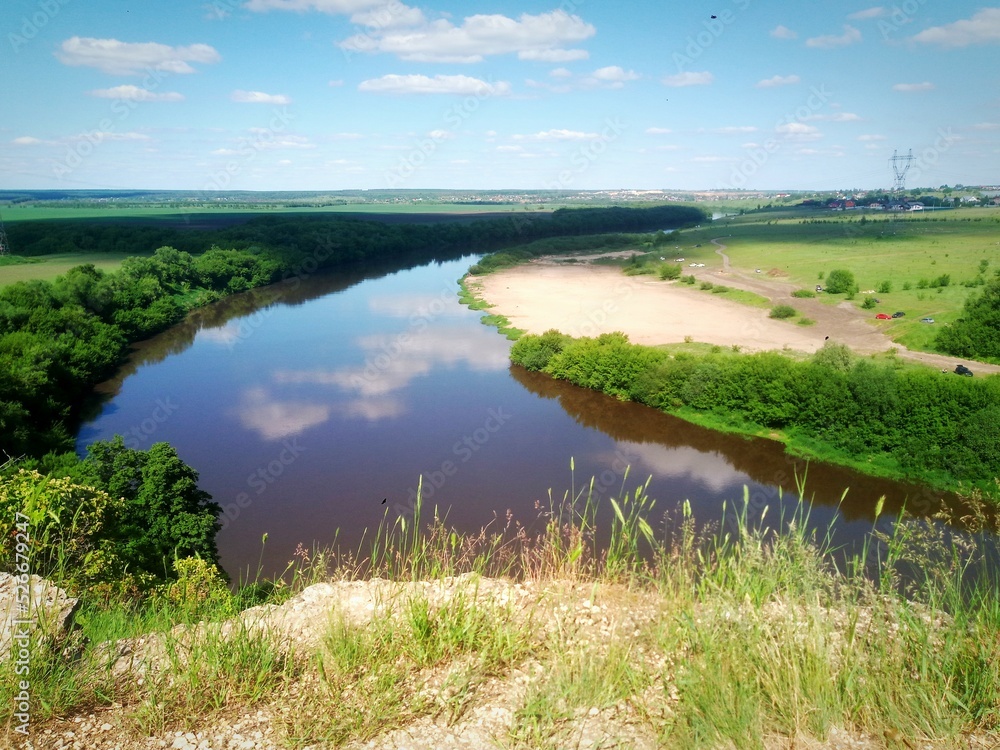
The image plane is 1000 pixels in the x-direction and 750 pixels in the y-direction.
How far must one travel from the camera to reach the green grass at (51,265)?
47031 mm

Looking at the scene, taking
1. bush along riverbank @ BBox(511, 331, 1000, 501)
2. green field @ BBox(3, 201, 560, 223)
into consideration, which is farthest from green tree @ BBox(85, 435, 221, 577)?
green field @ BBox(3, 201, 560, 223)

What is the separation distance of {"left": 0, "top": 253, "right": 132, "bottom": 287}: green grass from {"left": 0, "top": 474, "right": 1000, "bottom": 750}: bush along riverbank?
4866 centimetres

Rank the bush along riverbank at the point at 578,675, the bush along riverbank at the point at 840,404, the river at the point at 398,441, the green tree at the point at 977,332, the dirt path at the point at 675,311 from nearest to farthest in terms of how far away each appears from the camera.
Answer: the bush along riverbank at the point at 578,675 → the river at the point at 398,441 → the bush along riverbank at the point at 840,404 → the green tree at the point at 977,332 → the dirt path at the point at 675,311

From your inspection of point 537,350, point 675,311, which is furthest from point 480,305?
point 537,350

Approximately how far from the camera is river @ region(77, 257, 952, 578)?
19000mm

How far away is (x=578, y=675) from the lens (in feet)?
13.8

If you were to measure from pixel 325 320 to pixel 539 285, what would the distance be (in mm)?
22231

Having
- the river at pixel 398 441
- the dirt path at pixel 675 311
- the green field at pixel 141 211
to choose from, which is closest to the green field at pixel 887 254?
the dirt path at pixel 675 311

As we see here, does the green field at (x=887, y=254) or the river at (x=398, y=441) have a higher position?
the green field at (x=887, y=254)

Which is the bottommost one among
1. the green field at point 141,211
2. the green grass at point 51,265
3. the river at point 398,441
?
the river at point 398,441

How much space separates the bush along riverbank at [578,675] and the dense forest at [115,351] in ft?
4.38

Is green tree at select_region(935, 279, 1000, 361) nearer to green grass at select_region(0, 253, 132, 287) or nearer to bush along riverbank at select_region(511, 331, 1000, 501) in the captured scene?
bush along riverbank at select_region(511, 331, 1000, 501)

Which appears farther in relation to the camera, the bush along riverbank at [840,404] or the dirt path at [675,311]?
the dirt path at [675,311]

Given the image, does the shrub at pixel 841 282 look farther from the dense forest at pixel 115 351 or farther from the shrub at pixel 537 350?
the dense forest at pixel 115 351
